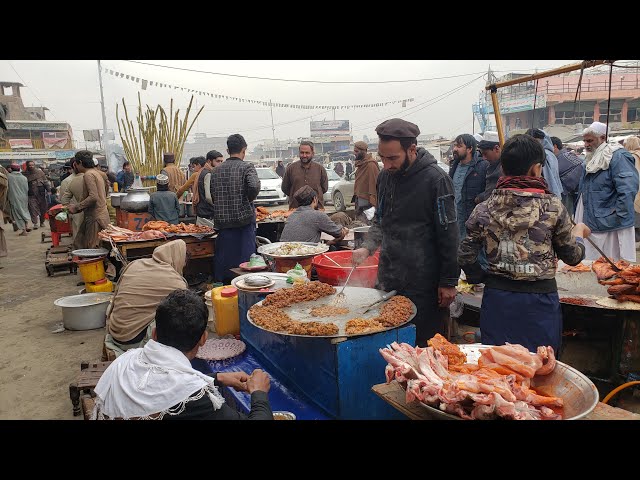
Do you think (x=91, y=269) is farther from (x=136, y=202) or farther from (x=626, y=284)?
(x=626, y=284)

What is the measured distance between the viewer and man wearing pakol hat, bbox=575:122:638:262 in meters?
4.96

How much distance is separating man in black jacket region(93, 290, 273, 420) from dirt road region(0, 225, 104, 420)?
2.53 meters

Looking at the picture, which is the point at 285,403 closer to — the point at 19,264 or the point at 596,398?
the point at 596,398

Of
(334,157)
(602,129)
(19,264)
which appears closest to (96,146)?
(334,157)

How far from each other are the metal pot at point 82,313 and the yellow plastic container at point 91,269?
2.50ft

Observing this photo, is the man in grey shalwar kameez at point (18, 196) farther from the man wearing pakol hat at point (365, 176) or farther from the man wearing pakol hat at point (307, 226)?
the man wearing pakol hat at point (307, 226)

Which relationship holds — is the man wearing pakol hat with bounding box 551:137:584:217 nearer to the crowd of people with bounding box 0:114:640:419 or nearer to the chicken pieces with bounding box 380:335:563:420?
the crowd of people with bounding box 0:114:640:419

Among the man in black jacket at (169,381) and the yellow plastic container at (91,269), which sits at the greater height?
the man in black jacket at (169,381)

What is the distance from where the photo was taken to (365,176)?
8773mm

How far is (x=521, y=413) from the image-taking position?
153 cm

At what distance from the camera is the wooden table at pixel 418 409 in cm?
160

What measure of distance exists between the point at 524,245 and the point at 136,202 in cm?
702

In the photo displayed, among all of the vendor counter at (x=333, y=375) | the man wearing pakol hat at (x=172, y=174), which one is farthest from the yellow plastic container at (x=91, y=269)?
the vendor counter at (x=333, y=375)

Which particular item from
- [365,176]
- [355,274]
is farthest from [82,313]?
[365,176]
